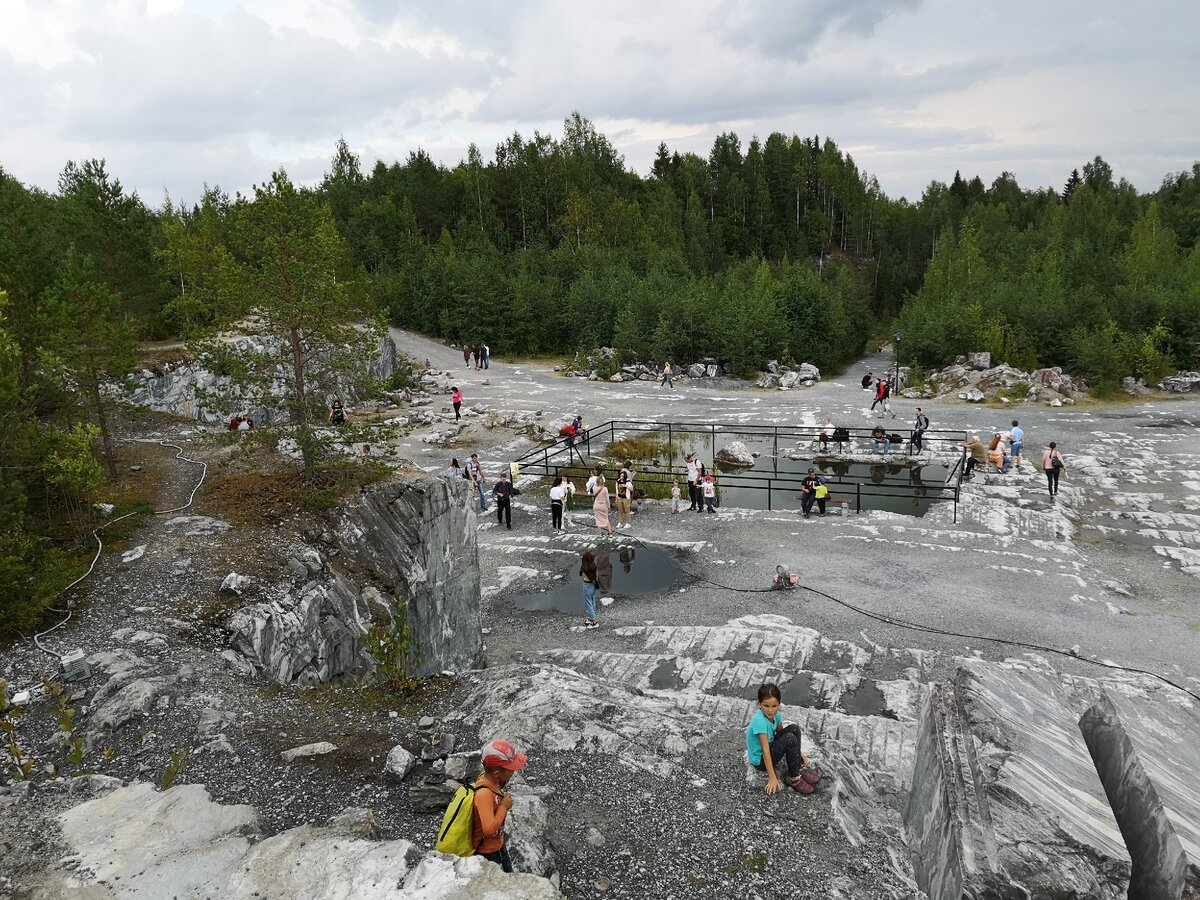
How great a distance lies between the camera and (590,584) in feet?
45.8

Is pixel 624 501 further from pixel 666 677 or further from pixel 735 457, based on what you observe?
pixel 735 457

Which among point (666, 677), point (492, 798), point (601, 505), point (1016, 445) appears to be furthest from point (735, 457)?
point (492, 798)

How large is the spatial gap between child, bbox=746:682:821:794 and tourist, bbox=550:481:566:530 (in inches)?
452

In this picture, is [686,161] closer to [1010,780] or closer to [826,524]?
[826,524]

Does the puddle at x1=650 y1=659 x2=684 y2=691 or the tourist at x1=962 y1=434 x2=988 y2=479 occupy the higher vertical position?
the tourist at x1=962 y1=434 x2=988 y2=479

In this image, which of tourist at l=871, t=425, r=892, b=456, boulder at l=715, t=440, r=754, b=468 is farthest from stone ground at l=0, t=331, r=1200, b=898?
boulder at l=715, t=440, r=754, b=468

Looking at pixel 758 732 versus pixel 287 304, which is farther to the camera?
pixel 287 304

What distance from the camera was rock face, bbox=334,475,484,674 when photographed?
45.1ft

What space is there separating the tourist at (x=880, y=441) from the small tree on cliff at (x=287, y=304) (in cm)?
1753

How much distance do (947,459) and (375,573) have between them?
19419 millimetres

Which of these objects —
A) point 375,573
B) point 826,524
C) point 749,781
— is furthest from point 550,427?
point 749,781

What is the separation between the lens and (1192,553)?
639 inches

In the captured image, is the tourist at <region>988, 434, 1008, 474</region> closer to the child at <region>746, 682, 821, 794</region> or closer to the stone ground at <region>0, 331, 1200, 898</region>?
the stone ground at <region>0, 331, 1200, 898</region>

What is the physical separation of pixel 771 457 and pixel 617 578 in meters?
11.7
